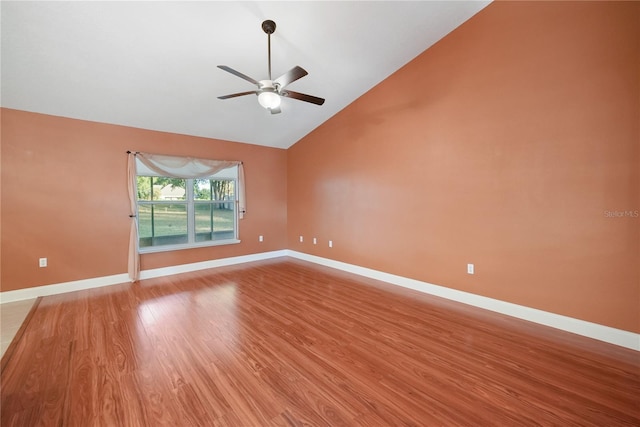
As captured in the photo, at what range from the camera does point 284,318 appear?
2912 millimetres

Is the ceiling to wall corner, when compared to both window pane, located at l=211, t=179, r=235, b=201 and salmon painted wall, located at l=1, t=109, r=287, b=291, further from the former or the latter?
window pane, located at l=211, t=179, r=235, b=201

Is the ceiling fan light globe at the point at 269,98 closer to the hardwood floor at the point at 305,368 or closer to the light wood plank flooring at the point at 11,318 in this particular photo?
the hardwood floor at the point at 305,368

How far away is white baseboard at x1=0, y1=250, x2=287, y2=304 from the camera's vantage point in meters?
3.41

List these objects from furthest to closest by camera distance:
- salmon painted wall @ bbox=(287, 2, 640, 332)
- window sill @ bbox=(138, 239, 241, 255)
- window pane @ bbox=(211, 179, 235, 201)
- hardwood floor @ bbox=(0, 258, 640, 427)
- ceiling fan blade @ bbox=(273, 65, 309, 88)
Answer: window pane @ bbox=(211, 179, 235, 201) < window sill @ bbox=(138, 239, 241, 255) < salmon painted wall @ bbox=(287, 2, 640, 332) < ceiling fan blade @ bbox=(273, 65, 309, 88) < hardwood floor @ bbox=(0, 258, 640, 427)

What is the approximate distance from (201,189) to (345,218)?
2.94 meters

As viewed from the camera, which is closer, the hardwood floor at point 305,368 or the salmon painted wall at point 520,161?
the hardwood floor at point 305,368

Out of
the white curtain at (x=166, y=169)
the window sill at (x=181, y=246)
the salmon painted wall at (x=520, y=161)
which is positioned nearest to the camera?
the salmon painted wall at (x=520, y=161)

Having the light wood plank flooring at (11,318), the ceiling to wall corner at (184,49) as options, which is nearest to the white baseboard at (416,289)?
the light wood plank flooring at (11,318)

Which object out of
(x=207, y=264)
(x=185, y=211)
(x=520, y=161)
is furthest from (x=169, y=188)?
(x=520, y=161)

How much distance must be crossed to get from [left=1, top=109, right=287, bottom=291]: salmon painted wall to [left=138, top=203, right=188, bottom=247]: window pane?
307 mm

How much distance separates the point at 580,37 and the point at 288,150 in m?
4.96

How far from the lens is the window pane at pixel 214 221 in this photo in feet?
16.8

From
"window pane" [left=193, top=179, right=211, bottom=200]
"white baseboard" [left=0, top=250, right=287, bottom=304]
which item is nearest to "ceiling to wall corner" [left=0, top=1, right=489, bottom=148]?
"window pane" [left=193, top=179, right=211, bottom=200]

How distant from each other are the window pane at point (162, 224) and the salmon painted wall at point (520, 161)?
11.6 feet
